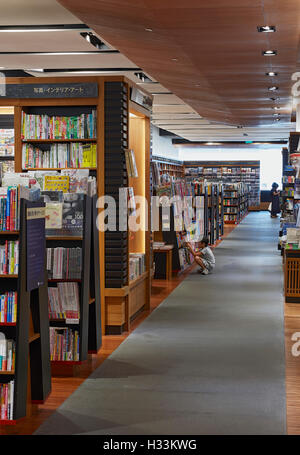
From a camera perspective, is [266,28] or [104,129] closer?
[104,129]

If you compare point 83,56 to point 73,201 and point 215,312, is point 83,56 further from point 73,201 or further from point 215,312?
point 73,201

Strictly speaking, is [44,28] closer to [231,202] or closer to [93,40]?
[93,40]

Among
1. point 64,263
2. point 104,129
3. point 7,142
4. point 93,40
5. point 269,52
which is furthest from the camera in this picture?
point 93,40

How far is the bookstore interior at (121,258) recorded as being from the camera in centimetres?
464

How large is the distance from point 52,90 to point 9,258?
120 inches

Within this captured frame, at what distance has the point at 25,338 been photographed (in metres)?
4.54

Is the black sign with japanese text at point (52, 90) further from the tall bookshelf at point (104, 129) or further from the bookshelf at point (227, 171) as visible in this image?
the bookshelf at point (227, 171)

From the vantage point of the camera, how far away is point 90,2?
22.4ft

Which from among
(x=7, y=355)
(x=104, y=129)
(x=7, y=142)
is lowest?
(x=7, y=355)

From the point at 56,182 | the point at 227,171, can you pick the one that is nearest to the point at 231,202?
the point at 227,171

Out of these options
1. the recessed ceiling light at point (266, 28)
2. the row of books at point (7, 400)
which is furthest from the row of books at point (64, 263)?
the recessed ceiling light at point (266, 28)

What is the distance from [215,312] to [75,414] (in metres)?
4.19

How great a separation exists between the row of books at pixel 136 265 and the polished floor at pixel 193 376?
576 mm

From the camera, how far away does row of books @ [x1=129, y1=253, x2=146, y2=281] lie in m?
7.95
